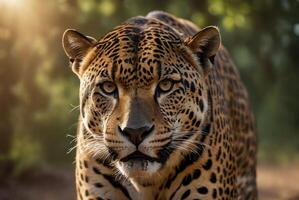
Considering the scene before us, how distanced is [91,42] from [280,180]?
47.6ft

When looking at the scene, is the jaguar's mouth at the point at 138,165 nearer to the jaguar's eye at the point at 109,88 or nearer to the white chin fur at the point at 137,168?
the white chin fur at the point at 137,168

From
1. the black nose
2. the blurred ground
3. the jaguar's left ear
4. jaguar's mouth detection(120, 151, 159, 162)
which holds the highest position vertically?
the blurred ground

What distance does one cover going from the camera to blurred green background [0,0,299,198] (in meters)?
15.7

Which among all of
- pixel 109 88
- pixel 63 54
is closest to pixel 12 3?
pixel 63 54

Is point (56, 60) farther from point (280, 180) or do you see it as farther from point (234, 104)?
point (234, 104)

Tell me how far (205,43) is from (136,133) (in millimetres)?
1199

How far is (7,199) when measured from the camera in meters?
13.8

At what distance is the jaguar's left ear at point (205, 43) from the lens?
716 cm

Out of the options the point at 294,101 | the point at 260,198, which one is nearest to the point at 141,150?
the point at 260,198

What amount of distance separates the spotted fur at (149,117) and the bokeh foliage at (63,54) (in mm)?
7929

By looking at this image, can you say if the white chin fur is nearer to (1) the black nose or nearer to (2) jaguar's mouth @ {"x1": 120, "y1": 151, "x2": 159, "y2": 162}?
(2) jaguar's mouth @ {"x1": 120, "y1": 151, "x2": 159, "y2": 162}

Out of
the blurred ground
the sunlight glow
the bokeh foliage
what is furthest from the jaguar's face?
the bokeh foliage

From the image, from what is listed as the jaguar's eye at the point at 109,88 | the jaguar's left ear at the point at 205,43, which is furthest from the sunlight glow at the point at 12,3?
the jaguar's eye at the point at 109,88

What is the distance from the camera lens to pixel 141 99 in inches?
260
